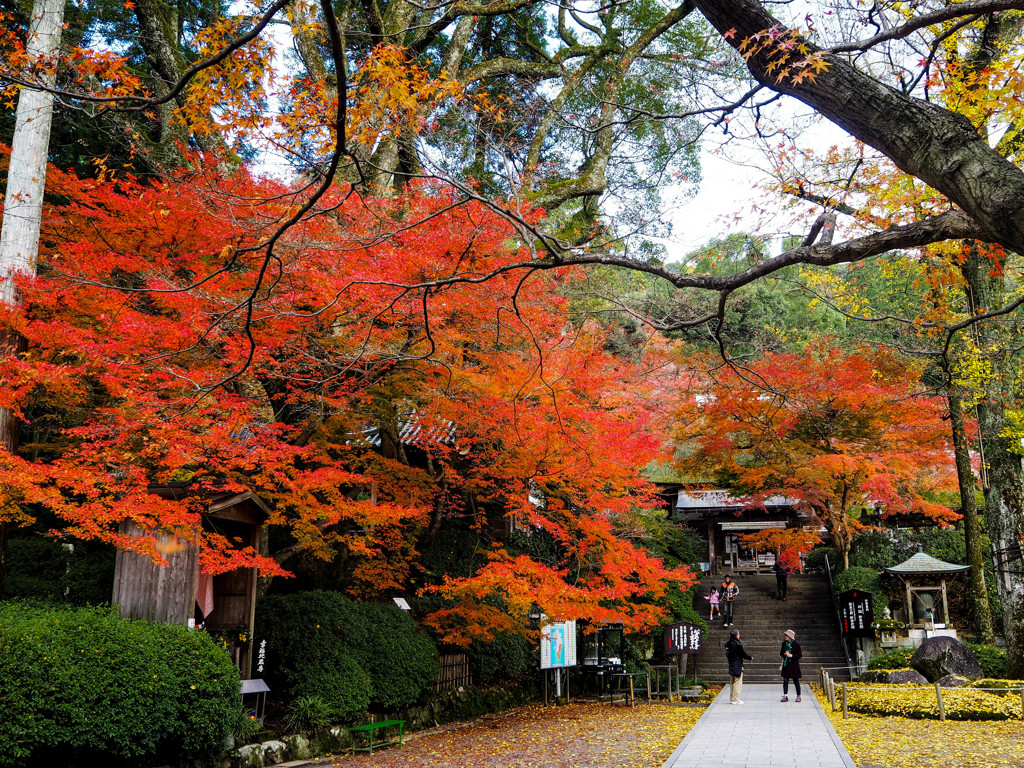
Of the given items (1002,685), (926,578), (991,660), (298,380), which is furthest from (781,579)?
(298,380)

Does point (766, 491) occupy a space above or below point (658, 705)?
above

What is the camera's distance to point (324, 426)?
38.7 ft

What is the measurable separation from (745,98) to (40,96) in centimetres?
984

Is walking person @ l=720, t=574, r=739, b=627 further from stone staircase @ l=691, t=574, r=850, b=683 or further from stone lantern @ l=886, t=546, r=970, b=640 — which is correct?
stone lantern @ l=886, t=546, r=970, b=640

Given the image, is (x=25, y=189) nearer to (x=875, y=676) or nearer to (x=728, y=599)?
(x=875, y=676)

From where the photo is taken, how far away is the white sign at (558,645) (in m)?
14.7

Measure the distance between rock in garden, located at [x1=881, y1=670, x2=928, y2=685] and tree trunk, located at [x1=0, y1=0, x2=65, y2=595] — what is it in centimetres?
1578

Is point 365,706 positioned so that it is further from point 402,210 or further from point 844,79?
point 844,79

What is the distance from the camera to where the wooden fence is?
1339 centimetres

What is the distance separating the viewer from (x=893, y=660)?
16.9m

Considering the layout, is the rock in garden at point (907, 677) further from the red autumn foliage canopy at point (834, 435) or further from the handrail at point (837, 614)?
the red autumn foliage canopy at point (834, 435)

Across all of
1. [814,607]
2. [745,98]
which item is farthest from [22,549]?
[814,607]

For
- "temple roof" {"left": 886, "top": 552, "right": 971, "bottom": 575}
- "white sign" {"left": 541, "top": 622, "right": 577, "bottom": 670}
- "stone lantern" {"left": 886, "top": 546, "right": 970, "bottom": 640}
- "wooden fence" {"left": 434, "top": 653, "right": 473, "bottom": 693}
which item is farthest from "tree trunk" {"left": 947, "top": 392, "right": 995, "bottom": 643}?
"wooden fence" {"left": 434, "top": 653, "right": 473, "bottom": 693}

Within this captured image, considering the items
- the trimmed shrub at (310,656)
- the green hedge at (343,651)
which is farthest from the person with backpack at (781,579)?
the trimmed shrub at (310,656)
